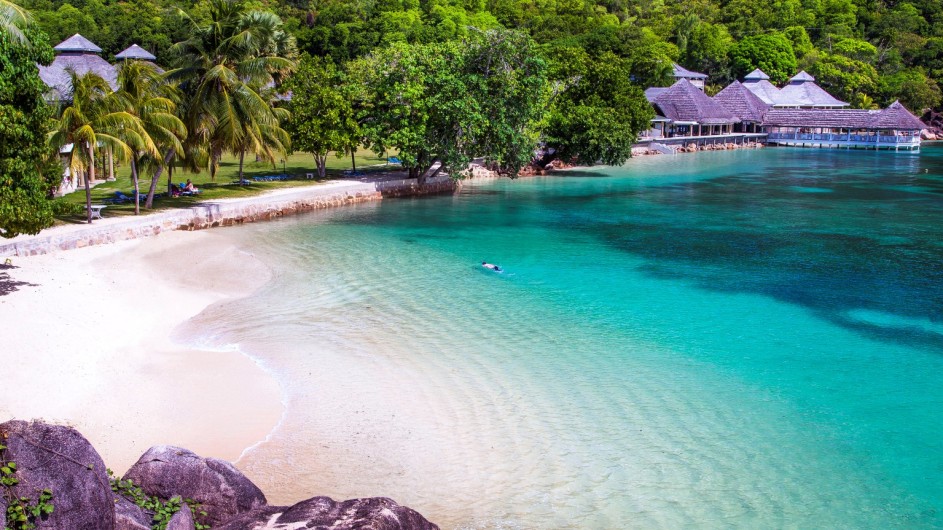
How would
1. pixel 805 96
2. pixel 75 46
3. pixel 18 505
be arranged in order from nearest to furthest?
1. pixel 18 505
2. pixel 75 46
3. pixel 805 96

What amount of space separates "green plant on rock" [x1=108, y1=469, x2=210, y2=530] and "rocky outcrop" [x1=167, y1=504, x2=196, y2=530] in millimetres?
68

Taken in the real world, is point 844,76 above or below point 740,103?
above

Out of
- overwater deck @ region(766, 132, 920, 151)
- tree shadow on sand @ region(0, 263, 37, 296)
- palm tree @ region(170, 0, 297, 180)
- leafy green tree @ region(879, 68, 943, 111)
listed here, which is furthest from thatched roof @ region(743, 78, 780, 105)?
tree shadow on sand @ region(0, 263, 37, 296)

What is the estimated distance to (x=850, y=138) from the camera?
63.5 m

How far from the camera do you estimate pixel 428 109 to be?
29922mm

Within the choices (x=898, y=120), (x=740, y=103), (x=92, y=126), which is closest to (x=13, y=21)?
(x=92, y=126)

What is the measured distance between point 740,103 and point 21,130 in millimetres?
60151

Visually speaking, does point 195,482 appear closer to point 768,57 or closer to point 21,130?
point 21,130

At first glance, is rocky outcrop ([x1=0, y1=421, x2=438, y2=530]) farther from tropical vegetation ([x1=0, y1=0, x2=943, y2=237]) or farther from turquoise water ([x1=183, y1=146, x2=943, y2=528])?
tropical vegetation ([x1=0, y1=0, x2=943, y2=237])

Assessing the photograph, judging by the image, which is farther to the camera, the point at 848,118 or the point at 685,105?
the point at 848,118

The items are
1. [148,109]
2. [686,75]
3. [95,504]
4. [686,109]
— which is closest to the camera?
[95,504]

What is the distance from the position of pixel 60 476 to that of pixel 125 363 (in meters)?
5.75

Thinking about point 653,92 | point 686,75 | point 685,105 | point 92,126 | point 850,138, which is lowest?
point 92,126

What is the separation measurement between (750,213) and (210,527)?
25907mm
